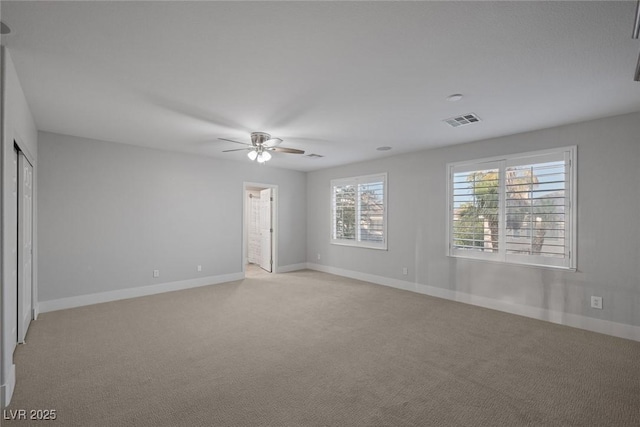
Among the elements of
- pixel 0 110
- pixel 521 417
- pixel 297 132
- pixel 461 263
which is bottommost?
pixel 521 417

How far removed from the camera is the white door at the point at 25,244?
131 inches

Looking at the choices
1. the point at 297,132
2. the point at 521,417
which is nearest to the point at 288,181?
the point at 297,132

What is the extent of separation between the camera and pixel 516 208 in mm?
4332

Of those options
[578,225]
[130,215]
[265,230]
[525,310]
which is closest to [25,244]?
[130,215]

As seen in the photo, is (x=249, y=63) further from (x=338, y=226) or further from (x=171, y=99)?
(x=338, y=226)

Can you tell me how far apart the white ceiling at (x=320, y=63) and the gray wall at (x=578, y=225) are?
1.08 ft

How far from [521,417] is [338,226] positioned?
5.24 metres

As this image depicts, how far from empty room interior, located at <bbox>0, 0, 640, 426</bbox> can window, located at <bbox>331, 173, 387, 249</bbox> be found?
0.27 ft

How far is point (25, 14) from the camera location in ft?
6.20

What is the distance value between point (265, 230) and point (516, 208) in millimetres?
5446

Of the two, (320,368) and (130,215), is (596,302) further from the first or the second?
(130,215)

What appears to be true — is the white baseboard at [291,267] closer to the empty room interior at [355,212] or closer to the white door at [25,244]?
the empty room interior at [355,212]

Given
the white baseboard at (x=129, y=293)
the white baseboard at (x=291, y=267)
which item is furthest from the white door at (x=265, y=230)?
the white baseboard at (x=129, y=293)

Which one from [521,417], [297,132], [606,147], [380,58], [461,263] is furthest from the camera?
[461,263]
